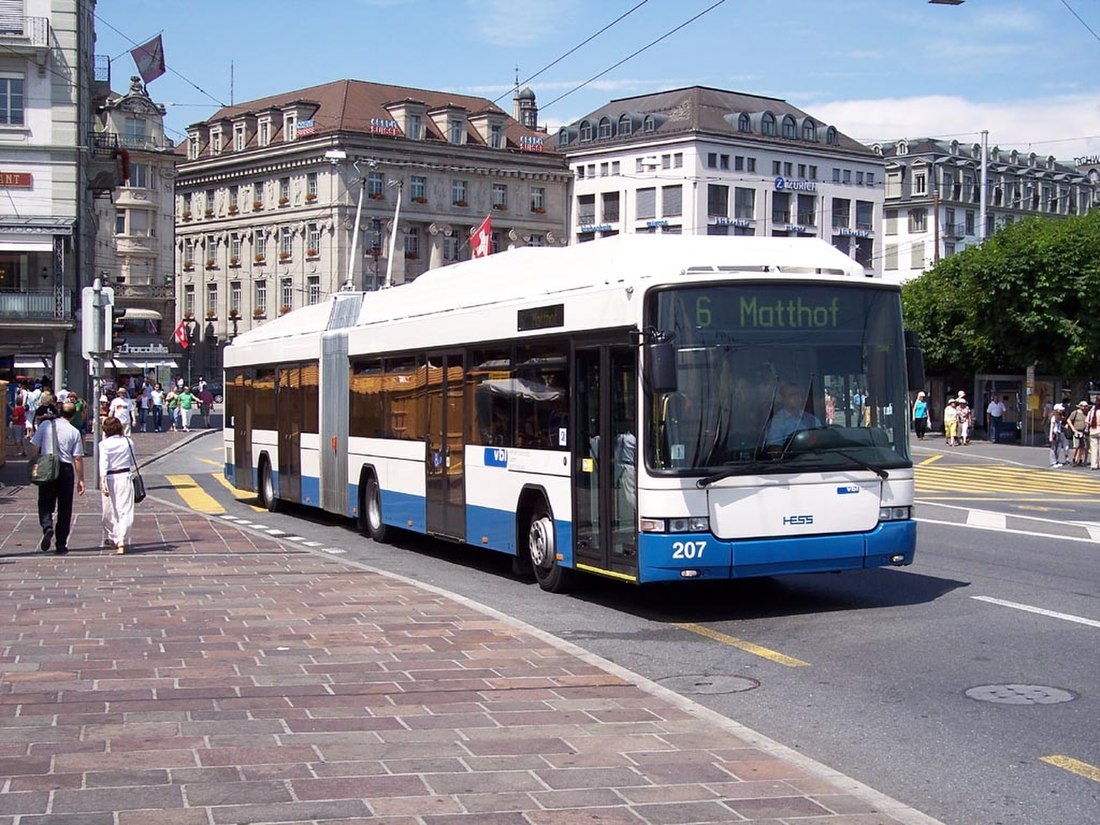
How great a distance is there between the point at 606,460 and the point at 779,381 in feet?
5.06

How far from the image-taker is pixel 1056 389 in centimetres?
5056

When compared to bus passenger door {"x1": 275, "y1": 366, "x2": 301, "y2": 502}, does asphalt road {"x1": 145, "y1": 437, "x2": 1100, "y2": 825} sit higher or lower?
lower

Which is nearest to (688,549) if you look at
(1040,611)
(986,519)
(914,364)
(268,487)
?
(914,364)

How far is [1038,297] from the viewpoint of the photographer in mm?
49562

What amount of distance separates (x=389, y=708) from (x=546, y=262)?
652 cm

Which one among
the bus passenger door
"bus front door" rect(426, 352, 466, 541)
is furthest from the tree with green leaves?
"bus front door" rect(426, 352, 466, 541)

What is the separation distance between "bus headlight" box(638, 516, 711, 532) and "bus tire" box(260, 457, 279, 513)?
1265 cm

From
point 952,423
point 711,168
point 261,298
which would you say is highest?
point 711,168

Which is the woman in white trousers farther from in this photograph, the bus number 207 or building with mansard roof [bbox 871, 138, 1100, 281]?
building with mansard roof [bbox 871, 138, 1100, 281]

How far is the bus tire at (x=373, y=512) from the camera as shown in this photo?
18.3m

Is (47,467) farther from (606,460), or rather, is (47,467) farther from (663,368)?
(663,368)

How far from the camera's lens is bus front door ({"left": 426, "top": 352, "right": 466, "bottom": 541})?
15.3 m

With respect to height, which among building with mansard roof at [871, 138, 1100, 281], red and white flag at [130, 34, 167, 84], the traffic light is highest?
building with mansard roof at [871, 138, 1100, 281]

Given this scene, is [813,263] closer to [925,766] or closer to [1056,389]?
[925,766]
